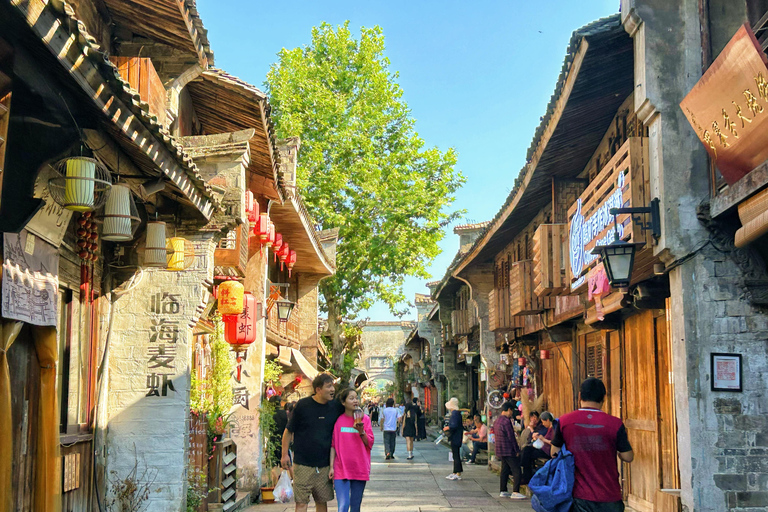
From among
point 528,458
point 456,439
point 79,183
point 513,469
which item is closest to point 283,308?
point 456,439

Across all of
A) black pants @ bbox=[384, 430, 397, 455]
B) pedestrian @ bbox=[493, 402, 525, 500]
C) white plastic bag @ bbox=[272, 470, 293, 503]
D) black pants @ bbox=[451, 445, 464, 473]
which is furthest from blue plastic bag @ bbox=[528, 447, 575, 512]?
black pants @ bbox=[384, 430, 397, 455]

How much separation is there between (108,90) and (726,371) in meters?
6.48

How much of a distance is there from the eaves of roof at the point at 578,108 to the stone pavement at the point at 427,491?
222 inches

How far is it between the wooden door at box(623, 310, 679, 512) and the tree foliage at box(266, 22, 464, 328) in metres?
18.2

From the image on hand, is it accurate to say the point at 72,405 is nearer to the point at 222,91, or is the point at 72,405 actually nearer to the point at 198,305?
the point at 198,305

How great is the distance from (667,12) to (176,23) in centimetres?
606

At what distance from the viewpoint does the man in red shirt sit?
22.0 ft

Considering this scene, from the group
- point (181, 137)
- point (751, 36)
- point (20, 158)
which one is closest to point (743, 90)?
point (751, 36)

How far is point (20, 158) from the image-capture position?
6.36 m

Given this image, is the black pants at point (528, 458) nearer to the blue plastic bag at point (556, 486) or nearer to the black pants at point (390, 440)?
the blue plastic bag at point (556, 486)

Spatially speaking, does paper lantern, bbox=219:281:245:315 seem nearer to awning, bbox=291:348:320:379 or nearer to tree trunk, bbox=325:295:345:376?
awning, bbox=291:348:320:379

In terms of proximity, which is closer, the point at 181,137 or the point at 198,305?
the point at 198,305

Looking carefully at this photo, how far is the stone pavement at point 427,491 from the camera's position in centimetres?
1357

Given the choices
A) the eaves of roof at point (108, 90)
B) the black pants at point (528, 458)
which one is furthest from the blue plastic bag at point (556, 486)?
the black pants at point (528, 458)
